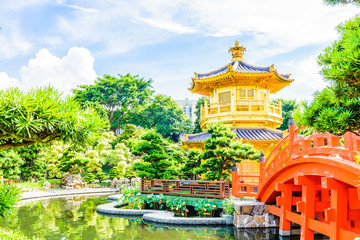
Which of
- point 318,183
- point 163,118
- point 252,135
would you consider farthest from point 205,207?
point 163,118

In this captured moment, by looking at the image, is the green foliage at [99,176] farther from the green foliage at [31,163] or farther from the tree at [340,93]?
the tree at [340,93]

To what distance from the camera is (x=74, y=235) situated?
942cm

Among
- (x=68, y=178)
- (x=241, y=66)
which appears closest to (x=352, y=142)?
(x=241, y=66)

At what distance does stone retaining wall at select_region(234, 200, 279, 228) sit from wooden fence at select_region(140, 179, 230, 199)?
3.87 ft

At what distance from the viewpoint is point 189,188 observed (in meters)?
12.7

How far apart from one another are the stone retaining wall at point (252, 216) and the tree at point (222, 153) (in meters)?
1.79

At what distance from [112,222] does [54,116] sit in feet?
28.6

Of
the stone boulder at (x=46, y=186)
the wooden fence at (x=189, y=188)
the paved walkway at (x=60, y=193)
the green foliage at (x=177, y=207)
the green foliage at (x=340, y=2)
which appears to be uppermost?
the green foliage at (x=340, y=2)

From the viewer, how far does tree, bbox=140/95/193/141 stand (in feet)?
121

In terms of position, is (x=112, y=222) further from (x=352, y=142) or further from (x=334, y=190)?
(x=352, y=142)

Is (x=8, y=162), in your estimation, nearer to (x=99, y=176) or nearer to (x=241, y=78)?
(x=99, y=176)

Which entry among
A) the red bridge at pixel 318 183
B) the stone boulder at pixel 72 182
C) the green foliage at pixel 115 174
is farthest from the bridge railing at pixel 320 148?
the stone boulder at pixel 72 182

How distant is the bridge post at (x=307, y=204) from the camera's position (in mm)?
7363

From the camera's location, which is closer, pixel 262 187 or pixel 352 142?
pixel 352 142
